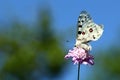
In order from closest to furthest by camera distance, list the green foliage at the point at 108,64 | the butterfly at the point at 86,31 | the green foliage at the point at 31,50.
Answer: the butterfly at the point at 86,31 → the green foliage at the point at 31,50 → the green foliage at the point at 108,64

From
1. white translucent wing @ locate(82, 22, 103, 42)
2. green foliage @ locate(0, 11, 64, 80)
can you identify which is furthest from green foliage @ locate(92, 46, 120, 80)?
white translucent wing @ locate(82, 22, 103, 42)

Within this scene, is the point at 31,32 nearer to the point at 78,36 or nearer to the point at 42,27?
the point at 42,27

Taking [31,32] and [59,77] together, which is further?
[31,32]

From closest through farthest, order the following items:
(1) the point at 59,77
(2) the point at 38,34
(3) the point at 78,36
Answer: (3) the point at 78,36 < (1) the point at 59,77 < (2) the point at 38,34

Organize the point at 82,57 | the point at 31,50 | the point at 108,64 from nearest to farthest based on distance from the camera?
the point at 82,57 < the point at 31,50 < the point at 108,64

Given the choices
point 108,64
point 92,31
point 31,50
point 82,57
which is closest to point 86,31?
point 92,31

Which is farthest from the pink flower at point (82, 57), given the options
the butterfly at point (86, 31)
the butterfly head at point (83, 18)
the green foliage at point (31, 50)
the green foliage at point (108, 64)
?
the green foliage at point (108, 64)

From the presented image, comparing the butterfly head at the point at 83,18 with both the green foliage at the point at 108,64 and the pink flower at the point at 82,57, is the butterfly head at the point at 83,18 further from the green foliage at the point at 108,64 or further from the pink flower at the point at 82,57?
the green foliage at the point at 108,64

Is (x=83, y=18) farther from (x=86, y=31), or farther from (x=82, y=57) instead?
(x=82, y=57)

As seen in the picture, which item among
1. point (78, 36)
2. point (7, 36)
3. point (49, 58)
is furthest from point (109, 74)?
point (78, 36)
